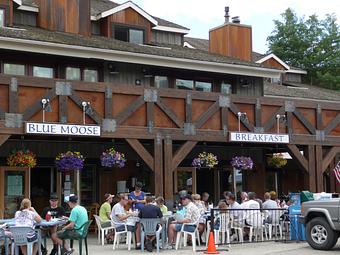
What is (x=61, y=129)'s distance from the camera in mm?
17391

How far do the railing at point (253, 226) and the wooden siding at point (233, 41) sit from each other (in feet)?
40.9

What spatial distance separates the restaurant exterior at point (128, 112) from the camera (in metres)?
17.9

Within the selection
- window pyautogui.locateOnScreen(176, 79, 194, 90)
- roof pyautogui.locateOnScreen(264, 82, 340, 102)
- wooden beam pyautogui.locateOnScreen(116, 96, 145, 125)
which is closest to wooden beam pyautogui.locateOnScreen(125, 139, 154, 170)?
wooden beam pyautogui.locateOnScreen(116, 96, 145, 125)

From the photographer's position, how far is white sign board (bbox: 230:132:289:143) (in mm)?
20766

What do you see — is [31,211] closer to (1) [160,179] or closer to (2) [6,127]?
(2) [6,127]

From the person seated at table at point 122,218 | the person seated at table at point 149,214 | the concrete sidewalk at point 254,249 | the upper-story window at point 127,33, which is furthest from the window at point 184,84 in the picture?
the person seated at table at point 149,214

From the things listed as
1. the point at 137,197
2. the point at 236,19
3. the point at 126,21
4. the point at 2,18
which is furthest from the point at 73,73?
the point at 236,19

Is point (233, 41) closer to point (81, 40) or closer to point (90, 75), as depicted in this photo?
point (90, 75)

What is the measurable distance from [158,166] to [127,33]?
781 centimetres

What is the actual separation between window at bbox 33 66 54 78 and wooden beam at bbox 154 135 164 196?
177 inches

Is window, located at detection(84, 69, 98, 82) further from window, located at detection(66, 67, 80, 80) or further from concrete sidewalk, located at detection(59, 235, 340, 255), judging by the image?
concrete sidewalk, located at detection(59, 235, 340, 255)

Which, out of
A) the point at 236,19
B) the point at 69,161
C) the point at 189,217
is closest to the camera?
the point at 189,217

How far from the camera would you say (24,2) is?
23.9m

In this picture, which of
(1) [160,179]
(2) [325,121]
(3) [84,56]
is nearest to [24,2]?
(3) [84,56]
